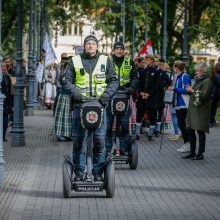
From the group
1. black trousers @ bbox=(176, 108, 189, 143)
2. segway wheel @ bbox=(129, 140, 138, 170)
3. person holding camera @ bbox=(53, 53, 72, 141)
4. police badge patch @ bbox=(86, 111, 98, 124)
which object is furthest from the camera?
person holding camera @ bbox=(53, 53, 72, 141)

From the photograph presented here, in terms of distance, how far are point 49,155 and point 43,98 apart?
943 inches

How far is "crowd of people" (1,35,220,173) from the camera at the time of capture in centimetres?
A: 1292

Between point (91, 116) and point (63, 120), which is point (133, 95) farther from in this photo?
point (91, 116)

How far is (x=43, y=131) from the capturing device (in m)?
26.1

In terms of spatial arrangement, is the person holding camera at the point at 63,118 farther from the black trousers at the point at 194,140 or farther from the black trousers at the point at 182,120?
the black trousers at the point at 194,140

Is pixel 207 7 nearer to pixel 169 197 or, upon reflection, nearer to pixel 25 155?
pixel 25 155

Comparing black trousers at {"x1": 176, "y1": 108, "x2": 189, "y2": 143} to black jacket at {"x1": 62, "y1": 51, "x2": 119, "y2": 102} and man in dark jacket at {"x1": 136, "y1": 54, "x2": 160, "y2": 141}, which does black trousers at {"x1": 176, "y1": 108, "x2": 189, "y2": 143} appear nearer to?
man in dark jacket at {"x1": 136, "y1": 54, "x2": 160, "y2": 141}

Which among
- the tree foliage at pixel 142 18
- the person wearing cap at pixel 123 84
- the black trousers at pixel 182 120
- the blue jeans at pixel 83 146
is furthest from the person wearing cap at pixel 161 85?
the tree foliage at pixel 142 18

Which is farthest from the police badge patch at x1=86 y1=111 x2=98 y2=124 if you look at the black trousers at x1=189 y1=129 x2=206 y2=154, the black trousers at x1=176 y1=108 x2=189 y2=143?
the black trousers at x1=176 y1=108 x2=189 y2=143

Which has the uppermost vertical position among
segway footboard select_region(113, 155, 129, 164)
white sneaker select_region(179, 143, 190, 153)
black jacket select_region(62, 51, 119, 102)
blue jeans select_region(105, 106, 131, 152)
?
black jacket select_region(62, 51, 119, 102)

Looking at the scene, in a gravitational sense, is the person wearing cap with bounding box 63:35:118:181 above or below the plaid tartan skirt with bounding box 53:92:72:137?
above

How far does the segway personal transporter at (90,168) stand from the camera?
1257 centimetres

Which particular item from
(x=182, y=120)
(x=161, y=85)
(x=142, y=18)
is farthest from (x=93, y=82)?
(x=142, y=18)

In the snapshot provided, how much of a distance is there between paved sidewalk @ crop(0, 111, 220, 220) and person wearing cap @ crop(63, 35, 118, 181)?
0.56 m
